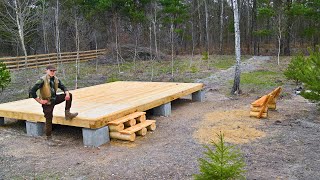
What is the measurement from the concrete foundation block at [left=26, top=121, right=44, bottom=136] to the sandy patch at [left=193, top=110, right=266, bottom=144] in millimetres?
2921

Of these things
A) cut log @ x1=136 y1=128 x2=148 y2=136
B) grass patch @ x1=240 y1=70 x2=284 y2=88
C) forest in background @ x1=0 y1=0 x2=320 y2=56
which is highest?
forest in background @ x1=0 y1=0 x2=320 y2=56

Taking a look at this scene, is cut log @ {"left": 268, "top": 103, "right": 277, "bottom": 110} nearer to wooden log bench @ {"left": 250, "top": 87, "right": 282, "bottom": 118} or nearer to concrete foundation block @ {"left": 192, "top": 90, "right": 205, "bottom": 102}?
wooden log bench @ {"left": 250, "top": 87, "right": 282, "bottom": 118}

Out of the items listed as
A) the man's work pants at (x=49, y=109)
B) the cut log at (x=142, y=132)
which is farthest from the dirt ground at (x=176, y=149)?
the man's work pants at (x=49, y=109)

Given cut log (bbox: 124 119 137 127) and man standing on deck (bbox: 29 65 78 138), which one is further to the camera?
cut log (bbox: 124 119 137 127)

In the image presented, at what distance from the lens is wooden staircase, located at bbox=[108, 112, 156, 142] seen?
563cm

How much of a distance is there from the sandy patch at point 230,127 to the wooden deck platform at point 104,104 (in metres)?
1.17

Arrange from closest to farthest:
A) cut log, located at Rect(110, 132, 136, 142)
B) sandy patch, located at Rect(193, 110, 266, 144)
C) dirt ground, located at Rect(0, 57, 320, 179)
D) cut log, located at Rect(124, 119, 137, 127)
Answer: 1. dirt ground, located at Rect(0, 57, 320, 179)
2. cut log, located at Rect(110, 132, 136, 142)
3. sandy patch, located at Rect(193, 110, 266, 144)
4. cut log, located at Rect(124, 119, 137, 127)

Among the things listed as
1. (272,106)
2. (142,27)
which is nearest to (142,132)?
(272,106)

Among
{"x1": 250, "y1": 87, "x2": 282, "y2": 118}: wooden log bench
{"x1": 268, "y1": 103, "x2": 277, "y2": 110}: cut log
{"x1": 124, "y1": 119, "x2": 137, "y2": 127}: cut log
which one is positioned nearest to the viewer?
{"x1": 124, "y1": 119, "x2": 137, "y2": 127}: cut log

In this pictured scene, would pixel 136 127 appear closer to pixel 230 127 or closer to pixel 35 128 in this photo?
pixel 230 127

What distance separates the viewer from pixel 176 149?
5285 millimetres

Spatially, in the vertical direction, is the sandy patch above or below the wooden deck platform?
below

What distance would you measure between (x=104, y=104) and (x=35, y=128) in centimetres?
138

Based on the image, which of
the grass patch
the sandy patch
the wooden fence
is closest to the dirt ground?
the sandy patch
